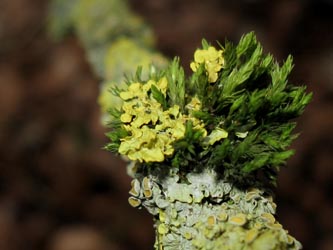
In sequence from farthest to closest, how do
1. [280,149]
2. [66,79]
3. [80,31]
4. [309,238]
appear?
1. [66,79]
2. [309,238]
3. [80,31]
4. [280,149]

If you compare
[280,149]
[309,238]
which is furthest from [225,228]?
[309,238]

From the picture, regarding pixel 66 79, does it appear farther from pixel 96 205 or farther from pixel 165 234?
pixel 165 234

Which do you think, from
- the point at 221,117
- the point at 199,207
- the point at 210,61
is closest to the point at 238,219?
the point at 199,207

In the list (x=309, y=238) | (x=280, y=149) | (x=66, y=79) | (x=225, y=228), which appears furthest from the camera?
(x=66, y=79)

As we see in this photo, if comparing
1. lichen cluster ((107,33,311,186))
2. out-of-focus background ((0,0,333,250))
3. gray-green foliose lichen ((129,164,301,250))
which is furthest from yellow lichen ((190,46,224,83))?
out-of-focus background ((0,0,333,250))

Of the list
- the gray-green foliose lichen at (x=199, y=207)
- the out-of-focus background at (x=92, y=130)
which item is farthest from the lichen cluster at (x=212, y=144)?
the out-of-focus background at (x=92, y=130)

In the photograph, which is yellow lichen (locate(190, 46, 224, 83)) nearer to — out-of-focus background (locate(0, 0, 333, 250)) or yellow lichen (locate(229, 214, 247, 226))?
yellow lichen (locate(229, 214, 247, 226))

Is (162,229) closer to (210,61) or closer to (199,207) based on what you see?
(199,207)
